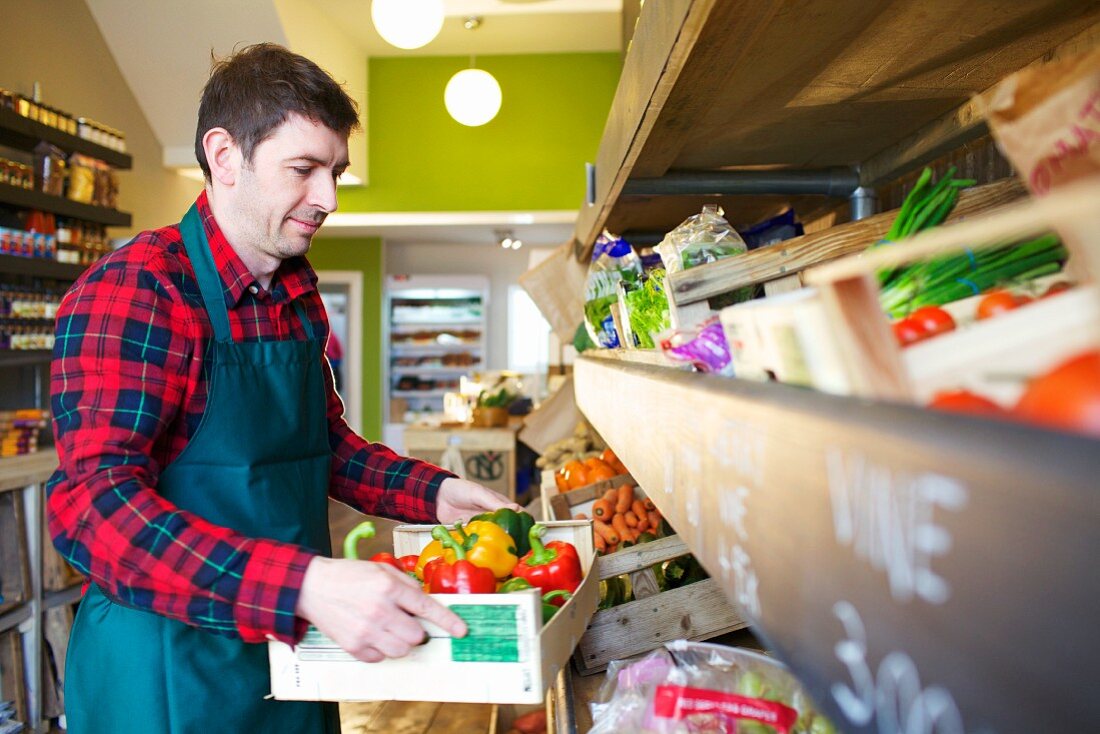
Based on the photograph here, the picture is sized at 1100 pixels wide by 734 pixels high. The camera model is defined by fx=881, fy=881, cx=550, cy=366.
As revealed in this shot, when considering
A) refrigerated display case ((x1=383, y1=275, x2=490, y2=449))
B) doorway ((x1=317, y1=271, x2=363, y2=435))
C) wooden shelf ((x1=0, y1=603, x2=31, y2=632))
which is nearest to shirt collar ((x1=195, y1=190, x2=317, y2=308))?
wooden shelf ((x1=0, y1=603, x2=31, y2=632))

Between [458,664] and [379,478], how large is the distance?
85 cm

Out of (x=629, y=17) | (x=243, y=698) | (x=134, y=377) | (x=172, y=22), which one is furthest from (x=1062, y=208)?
(x=172, y=22)

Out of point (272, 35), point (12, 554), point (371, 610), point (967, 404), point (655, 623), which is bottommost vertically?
point (12, 554)

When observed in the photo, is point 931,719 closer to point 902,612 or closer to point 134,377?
point 902,612

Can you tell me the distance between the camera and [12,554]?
356cm

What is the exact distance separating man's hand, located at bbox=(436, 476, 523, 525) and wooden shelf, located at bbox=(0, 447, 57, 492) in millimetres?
2500

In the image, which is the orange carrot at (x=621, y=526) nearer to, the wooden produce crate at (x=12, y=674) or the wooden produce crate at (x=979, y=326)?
the wooden produce crate at (x=979, y=326)

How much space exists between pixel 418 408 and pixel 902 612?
454 inches

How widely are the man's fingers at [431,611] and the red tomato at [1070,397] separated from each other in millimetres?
870

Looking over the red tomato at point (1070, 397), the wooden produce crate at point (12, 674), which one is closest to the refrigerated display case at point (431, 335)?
the wooden produce crate at point (12, 674)

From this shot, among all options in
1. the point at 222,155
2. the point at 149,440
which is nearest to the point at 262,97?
the point at 222,155

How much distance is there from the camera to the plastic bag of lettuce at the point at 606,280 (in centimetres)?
219

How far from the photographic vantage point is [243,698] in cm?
153

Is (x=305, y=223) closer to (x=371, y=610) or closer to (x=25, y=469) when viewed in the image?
(x=371, y=610)
